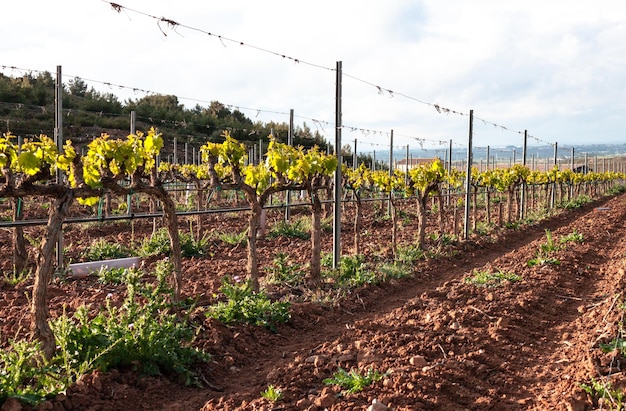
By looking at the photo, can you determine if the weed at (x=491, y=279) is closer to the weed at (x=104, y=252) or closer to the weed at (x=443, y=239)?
the weed at (x=443, y=239)

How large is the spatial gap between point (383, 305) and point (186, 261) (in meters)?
3.86

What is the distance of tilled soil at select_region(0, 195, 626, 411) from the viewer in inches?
158

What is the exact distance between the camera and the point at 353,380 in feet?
13.6

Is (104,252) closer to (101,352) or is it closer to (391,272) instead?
(391,272)

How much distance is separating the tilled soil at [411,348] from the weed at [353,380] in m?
0.05

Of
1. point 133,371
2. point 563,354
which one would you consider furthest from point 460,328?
point 133,371

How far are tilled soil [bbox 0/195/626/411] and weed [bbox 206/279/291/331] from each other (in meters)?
0.12

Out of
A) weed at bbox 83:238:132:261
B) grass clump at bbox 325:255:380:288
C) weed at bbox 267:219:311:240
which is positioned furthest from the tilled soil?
weed at bbox 267:219:311:240

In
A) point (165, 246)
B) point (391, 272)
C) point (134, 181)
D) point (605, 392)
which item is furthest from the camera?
point (165, 246)

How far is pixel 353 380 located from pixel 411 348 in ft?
3.17

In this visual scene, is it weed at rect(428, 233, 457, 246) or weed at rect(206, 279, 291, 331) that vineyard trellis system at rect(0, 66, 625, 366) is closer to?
weed at rect(206, 279, 291, 331)

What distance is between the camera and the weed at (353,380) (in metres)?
4.07

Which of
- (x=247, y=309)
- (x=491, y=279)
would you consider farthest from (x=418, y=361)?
(x=491, y=279)

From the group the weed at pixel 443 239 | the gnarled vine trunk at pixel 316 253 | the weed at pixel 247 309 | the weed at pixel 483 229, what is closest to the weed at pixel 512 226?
the weed at pixel 483 229
